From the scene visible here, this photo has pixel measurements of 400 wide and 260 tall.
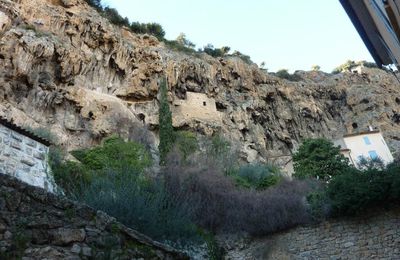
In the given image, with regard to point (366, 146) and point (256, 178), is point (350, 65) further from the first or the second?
point (256, 178)

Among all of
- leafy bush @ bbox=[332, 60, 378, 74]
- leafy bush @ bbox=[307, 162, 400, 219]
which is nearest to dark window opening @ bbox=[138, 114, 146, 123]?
leafy bush @ bbox=[307, 162, 400, 219]

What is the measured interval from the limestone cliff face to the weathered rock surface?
1640 centimetres

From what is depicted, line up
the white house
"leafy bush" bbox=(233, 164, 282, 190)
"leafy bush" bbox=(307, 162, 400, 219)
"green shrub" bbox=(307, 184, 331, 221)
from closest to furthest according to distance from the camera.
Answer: "leafy bush" bbox=(307, 162, 400, 219) → "green shrub" bbox=(307, 184, 331, 221) → "leafy bush" bbox=(233, 164, 282, 190) → the white house

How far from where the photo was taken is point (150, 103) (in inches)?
1048

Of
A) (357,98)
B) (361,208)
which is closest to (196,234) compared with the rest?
(361,208)

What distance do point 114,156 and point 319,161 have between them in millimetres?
11572

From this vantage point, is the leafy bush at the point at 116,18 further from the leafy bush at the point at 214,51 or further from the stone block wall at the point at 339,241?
the stone block wall at the point at 339,241

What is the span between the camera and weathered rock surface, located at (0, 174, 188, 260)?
127 inches


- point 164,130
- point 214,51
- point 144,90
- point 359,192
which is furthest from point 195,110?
point 359,192

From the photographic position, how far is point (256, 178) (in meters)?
19.2

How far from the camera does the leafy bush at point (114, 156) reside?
17109 millimetres

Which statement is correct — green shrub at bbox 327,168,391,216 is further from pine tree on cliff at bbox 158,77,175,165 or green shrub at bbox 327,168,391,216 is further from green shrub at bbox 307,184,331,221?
pine tree on cliff at bbox 158,77,175,165

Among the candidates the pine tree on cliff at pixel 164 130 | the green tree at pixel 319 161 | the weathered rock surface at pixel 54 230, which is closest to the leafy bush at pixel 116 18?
the pine tree on cliff at pixel 164 130

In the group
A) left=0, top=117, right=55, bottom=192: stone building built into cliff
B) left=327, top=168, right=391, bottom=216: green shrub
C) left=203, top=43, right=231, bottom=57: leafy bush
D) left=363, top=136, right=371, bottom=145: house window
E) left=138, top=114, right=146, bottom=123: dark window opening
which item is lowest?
left=327, top=168, right=391, bottom=216: green shrub
